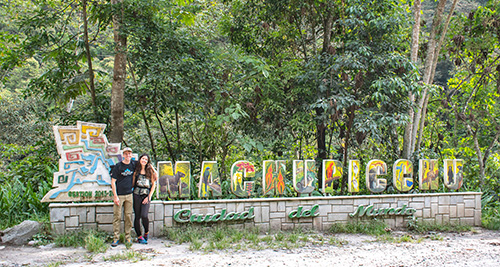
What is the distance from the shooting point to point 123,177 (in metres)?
5.42

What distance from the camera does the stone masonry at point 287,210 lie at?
5824 mm

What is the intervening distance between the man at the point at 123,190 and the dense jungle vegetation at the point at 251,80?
5.48ft

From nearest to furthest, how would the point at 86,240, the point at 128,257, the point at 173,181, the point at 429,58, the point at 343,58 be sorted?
the point at 128,257 < the point at 86,240 < the point at 173,181 < the point at 343,58 < the point at 429,58

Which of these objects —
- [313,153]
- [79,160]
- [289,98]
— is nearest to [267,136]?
[289,98]

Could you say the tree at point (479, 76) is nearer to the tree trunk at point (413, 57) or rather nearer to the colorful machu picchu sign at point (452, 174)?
the tree trunk at point (413, 57)

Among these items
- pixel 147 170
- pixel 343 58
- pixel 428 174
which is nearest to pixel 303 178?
pixel 343 58

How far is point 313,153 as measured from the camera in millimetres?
9688

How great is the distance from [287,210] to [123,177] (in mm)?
3006

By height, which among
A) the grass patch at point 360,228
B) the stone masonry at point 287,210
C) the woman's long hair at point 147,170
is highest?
the woman's long hair at point 147,170

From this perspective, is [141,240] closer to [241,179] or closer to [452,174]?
[241,179]

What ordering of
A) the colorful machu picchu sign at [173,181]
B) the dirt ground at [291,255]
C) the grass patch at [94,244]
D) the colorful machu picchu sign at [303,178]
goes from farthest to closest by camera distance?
the colorful machu picchu sign at [303,178] < the colorful machu picchu sign at [173,181] < the grass patch at [94,244] < the dirt ground at [291,255]

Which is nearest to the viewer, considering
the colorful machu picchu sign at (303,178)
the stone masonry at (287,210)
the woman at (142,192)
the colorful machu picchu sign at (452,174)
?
the woman at (142,192)

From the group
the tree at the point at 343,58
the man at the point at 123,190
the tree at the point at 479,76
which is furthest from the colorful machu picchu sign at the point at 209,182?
the tree at the point at 479,76

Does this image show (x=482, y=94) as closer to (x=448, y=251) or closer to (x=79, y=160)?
(x=448, y=251)
